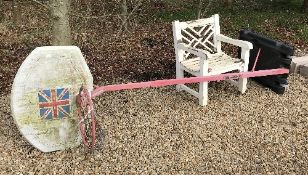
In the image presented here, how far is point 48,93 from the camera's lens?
158 inches

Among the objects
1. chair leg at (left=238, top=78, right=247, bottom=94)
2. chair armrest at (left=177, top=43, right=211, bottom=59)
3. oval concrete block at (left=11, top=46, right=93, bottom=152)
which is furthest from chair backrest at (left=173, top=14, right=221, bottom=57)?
oval concrete block at (left=11, top=46, right=93, bottom=152)

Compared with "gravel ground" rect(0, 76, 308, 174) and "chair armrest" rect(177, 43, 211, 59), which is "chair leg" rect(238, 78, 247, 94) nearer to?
"gravel ground" rect(0, 76, 308, 174)

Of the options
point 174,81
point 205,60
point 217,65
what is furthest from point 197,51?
point 174,81

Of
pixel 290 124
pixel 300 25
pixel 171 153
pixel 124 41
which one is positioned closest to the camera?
pixel 171 153

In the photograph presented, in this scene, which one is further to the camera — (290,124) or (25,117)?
(290,124)

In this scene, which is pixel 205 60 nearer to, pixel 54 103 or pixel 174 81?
pixel 174 81

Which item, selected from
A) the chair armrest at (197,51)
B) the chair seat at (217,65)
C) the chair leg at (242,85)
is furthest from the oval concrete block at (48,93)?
the chair leg at (242,85)

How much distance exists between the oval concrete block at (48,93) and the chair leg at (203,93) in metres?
1.60

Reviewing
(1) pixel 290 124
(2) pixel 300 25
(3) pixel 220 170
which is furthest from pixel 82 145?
(2) pixel 300 25

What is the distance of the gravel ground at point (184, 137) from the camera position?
4.11 m

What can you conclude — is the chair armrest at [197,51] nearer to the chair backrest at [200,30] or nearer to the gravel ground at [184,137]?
the chair backrest at [200,30]

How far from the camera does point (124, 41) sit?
741cm

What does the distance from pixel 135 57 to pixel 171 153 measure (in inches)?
109

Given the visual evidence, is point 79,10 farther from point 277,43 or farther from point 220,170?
point 220,170
